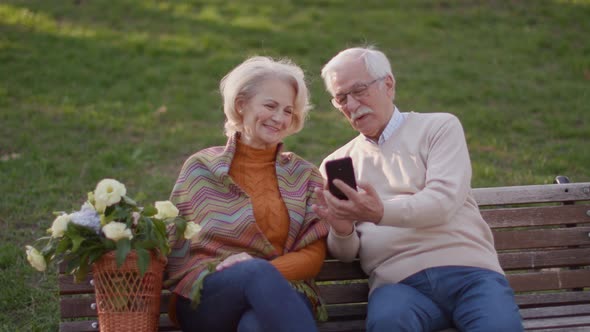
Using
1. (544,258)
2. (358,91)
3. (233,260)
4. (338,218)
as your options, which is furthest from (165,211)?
(544,258)

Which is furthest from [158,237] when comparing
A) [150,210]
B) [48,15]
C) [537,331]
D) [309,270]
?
[48,15]

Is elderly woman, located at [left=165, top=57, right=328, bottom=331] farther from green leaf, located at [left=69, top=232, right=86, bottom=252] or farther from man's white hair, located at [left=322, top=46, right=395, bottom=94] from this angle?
green leaf, located at [left=69, top=232, right=86, bottom=252]

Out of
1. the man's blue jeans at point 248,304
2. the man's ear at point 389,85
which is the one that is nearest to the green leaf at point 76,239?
the man's blue jeans at point 248,304

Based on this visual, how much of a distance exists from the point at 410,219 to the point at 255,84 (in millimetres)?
1019

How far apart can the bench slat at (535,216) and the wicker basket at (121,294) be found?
1.90 meters

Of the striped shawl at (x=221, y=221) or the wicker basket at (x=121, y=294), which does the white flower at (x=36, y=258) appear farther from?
the striped shawl at (x=221, y=221)

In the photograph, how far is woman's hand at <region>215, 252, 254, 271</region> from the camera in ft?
10.6

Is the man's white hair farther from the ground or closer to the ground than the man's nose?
farther from the ground

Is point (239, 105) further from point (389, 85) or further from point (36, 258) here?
point (36, 258)

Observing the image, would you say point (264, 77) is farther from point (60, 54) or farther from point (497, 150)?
point (60, 54)

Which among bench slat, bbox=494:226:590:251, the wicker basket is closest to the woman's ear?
the wicker basket

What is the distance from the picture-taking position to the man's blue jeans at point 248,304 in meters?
2.99

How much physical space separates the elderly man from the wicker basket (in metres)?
0.88

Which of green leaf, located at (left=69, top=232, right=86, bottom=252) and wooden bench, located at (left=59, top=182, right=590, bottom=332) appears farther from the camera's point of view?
wooden bench, located at (left=59, top=182, right=590, bottom=332)
